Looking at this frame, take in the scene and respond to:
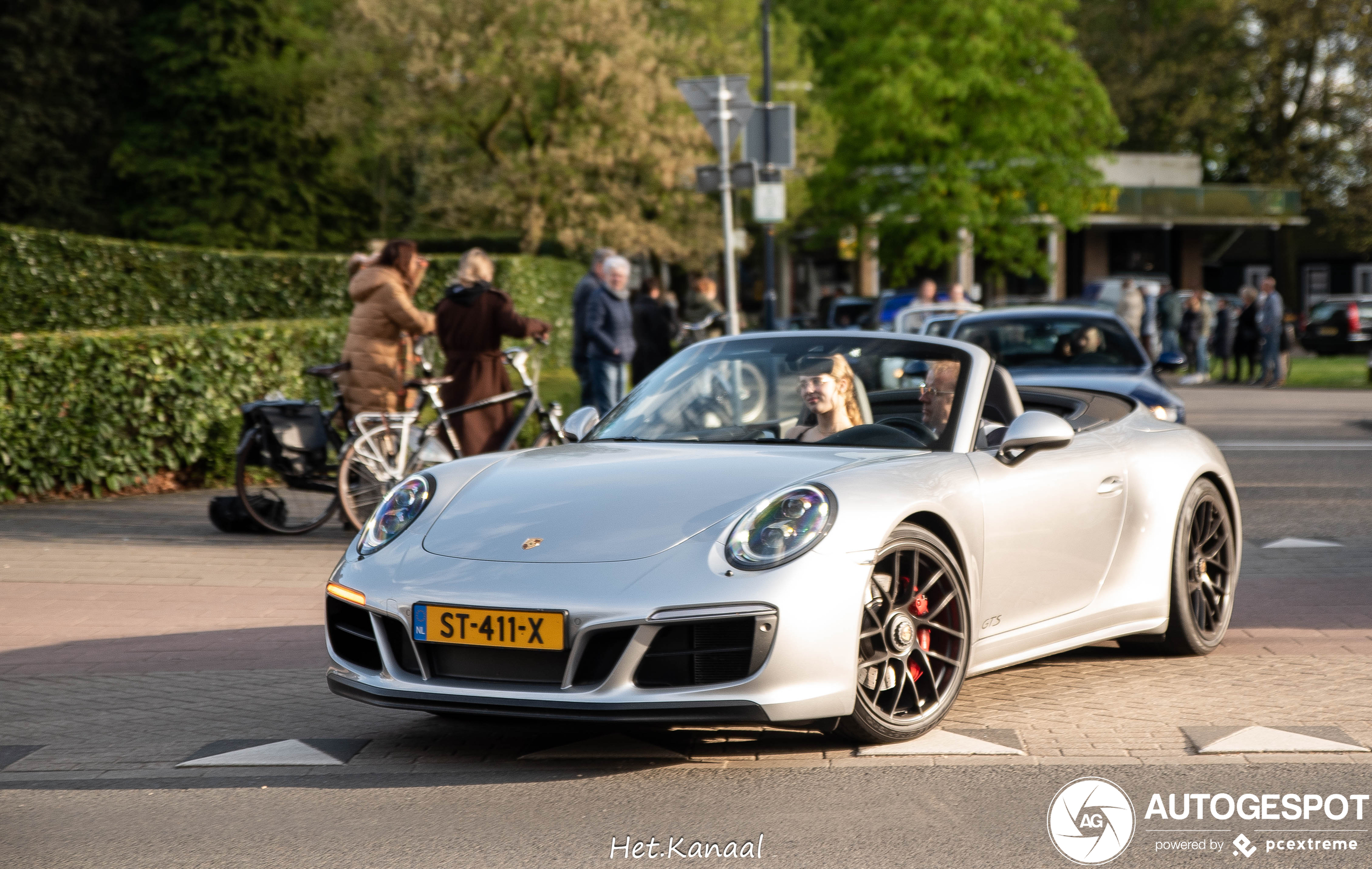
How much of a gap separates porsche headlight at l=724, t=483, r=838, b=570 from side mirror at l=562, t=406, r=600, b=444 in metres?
1.47

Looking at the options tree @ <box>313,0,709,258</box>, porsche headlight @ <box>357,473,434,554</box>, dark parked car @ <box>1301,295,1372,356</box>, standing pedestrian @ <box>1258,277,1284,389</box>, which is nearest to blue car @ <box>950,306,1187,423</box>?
porsche headlight @ <box>357,473,434,554</box>

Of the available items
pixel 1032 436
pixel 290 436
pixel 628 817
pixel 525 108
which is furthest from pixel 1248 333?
pixel 628 817

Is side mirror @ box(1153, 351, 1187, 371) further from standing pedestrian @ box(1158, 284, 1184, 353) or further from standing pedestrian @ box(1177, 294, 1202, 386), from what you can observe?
standing pedestrian @ box(1158, 284, 1184, 353)

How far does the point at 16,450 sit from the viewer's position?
11.5 metres

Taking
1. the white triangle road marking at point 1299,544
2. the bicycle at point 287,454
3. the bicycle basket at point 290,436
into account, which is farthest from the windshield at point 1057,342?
the bicycle basket at point 290,436

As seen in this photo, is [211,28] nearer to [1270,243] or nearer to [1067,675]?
[1067,675]

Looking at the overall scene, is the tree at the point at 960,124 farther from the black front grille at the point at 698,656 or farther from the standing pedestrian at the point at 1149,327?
the black front grille at the point at 698,656

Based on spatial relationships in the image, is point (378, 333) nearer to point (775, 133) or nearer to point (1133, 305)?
point (775, 133)

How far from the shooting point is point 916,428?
561 centimetres

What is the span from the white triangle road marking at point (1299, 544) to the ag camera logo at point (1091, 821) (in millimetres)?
5575

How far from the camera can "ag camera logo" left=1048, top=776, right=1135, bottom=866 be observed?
3.89 metres

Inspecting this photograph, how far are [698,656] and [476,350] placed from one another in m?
6.13

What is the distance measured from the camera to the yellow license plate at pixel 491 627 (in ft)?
14.6

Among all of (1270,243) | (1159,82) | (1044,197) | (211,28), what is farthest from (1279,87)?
(211,28)
